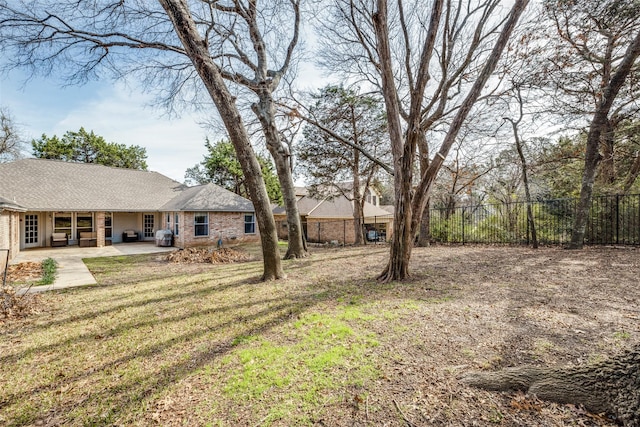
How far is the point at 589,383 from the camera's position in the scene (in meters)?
1.83

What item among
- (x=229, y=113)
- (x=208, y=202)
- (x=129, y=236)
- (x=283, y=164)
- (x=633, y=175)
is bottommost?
(x=129, y=236)

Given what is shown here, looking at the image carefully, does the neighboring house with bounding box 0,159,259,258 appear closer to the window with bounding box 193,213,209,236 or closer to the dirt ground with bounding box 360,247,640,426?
the window with bounding box 193,213,209,236

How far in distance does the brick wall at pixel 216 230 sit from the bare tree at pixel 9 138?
48.2ft

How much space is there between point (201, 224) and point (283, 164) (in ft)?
27.4

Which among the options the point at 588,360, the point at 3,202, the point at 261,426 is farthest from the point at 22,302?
the point at 588,360

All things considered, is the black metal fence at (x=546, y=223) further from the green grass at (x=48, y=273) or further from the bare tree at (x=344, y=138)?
the green grass at (x=48, y=273)

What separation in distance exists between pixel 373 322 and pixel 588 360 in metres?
2.12

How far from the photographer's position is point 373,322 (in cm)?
362

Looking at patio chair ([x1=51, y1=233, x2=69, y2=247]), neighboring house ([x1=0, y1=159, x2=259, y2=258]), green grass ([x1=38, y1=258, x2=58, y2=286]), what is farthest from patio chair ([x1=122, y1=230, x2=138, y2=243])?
green grass ([x1=38, y1=258, x2=58, y2=286])

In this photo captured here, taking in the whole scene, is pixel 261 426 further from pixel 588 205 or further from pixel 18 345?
pixel 588 205

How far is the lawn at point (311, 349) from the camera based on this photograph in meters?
2.10

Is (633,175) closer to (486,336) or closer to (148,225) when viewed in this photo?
(486,336)

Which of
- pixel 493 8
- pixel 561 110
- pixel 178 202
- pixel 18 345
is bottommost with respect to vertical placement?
pixel 18 345

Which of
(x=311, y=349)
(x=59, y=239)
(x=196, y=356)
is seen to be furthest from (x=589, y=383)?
(x=59, y=239)
